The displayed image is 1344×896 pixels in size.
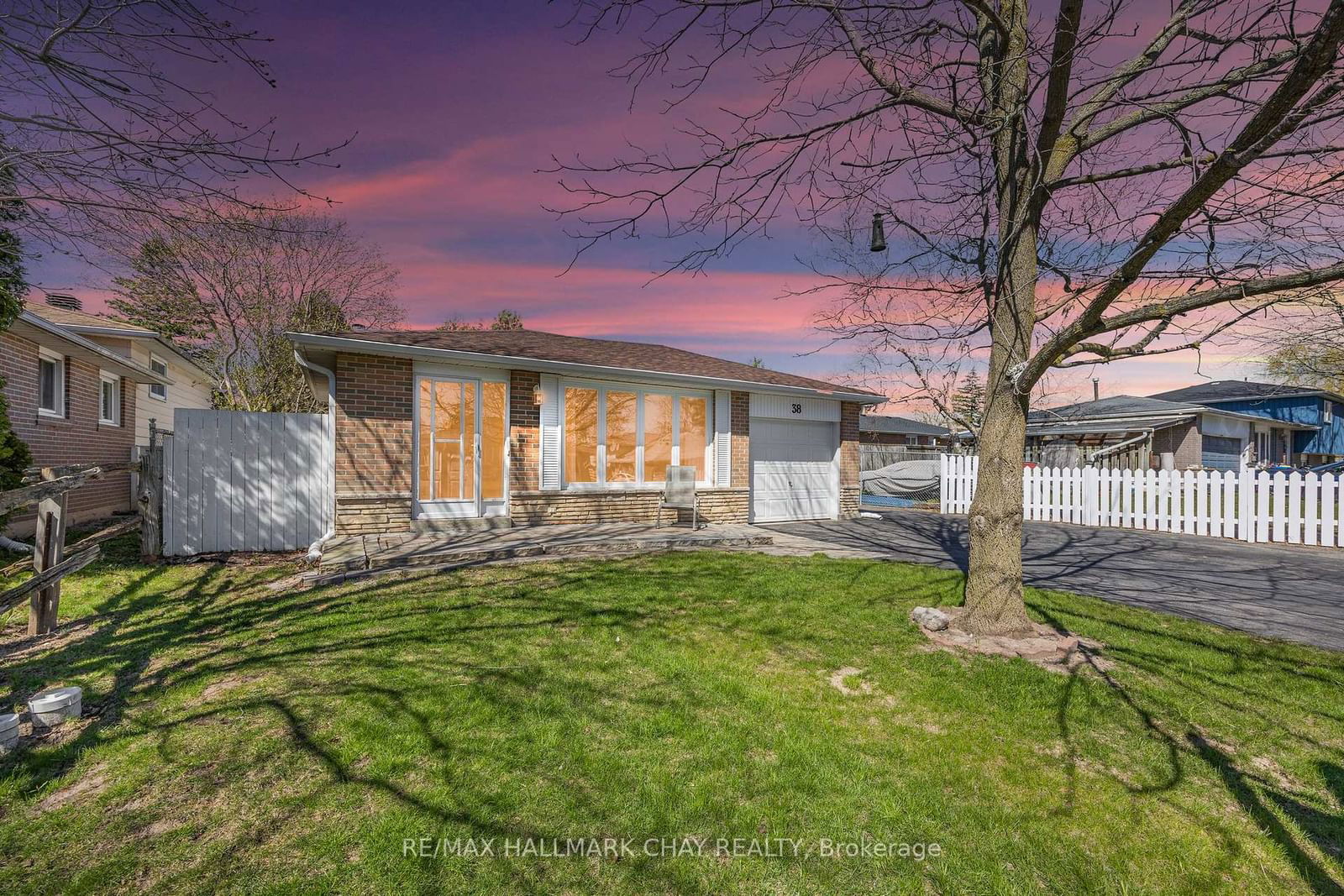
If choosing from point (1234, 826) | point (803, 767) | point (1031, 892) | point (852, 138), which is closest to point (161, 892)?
point (803, 767)

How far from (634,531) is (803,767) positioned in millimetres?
6749

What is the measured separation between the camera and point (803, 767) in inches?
116

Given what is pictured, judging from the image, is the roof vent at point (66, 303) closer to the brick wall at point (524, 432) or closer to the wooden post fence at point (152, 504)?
the wooden post fence at point (152, 504)

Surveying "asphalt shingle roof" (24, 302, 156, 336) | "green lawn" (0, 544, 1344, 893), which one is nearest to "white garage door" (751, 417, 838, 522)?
"green lawn" (0, 544, 1344, 893)

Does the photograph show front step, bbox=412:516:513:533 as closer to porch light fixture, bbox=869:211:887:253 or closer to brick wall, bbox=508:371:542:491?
brick wall, bbox=508:371:542:491

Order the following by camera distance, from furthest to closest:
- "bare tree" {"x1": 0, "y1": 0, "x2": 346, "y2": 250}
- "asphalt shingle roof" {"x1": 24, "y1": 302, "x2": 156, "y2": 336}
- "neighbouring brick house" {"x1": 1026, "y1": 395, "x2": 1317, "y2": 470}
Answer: "neighbouring brick house" {"x1": 1026, "y1": 395, "x2": 1317, "y2": 470}, "asphalt shingle roof" {"x1": 24, "y1": 302, "x2": 156, "y2": 336}, "bare tree" {"x1": 0, "y1": 0, "x2": 346, "y2": 250}

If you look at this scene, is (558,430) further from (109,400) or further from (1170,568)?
(109,400)

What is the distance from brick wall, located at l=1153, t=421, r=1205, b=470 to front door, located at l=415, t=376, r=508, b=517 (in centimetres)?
2176

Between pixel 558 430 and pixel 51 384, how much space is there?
10.0m

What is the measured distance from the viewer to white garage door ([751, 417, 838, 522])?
1227 cm

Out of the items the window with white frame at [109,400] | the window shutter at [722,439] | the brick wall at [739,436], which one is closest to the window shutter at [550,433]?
the window shutter at [722,439]

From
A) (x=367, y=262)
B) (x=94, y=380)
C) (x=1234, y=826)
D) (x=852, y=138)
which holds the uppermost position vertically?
(x=367, y=262)

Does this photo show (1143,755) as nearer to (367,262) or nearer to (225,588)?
(225,588)

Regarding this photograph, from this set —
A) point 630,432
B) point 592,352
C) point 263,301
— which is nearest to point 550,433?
point 630,432
